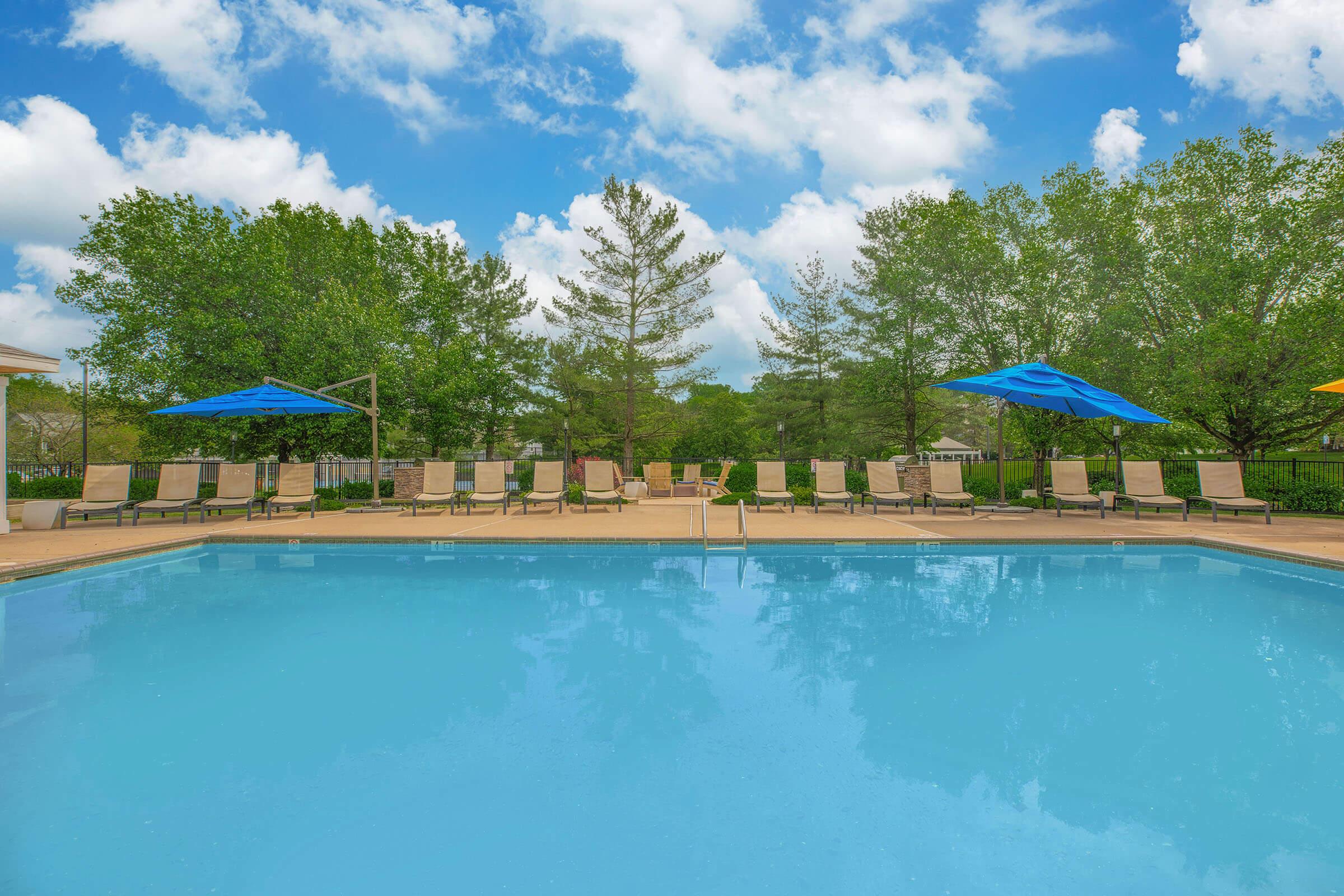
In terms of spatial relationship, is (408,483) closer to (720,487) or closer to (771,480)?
(771,480)

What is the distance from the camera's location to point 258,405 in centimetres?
1084

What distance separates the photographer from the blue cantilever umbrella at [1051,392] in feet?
32.0

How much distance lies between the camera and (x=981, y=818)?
2498 millimetres

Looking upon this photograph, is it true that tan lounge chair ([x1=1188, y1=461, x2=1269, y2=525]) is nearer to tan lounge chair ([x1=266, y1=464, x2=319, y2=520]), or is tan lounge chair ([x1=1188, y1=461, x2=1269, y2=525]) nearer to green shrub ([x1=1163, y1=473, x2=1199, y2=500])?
green shrub ([x1=1163, y1=473, x2=1199, y2=500])

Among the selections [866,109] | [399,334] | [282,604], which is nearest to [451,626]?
[282,604]

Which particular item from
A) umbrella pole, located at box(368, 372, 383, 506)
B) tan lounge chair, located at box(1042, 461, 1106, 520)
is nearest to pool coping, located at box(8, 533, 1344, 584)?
tan lounge chair, located at box(1042, 461, 1106, 520)

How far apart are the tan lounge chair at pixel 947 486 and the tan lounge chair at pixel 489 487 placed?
28.7ft

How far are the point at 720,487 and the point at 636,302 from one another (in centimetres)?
755

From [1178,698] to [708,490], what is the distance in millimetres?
16611

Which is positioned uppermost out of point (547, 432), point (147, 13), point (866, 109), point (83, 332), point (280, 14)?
point (280, 14)

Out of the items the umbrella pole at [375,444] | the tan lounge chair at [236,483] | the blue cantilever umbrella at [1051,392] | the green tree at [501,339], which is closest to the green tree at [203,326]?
the umbrella pole at [375,444]

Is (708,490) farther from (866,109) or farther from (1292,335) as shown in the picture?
(1292,335)

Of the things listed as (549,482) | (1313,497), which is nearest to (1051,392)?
(1313,497)

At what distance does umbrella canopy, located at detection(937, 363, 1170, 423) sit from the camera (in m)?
9.75
